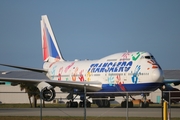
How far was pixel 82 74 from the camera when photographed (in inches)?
1875

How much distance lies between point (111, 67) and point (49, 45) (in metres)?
13.6

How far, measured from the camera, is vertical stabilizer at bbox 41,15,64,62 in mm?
55250

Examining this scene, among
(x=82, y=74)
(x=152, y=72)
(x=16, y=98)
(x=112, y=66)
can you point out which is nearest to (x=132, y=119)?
(x=152, y=72)

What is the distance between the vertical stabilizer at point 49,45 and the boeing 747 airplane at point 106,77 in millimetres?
3021

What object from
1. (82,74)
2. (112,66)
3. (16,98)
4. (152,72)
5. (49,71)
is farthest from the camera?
(16,98)

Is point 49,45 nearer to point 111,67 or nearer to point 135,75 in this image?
point 111,67

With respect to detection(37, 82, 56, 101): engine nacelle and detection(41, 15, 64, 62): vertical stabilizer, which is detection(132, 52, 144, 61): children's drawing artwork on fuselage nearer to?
detection(37, 82, 56, 101): engine nacelle

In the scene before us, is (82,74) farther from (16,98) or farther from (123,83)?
(16,98)

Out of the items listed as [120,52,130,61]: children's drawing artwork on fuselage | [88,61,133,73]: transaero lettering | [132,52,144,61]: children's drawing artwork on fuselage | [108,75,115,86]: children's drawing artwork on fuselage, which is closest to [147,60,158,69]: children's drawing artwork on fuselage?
[132,52,144,61]: children's drawing artwork on fuselage

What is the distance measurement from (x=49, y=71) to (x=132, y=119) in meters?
26.5

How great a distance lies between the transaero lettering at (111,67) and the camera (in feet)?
138

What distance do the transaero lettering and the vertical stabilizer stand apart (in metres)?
9.09

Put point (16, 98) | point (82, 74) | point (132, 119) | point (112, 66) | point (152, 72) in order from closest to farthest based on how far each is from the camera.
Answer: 1. point (132, 119)
2. point (152, 72)
3. point (112, 66)
4. point (82, 74)
5. point (16, 98)

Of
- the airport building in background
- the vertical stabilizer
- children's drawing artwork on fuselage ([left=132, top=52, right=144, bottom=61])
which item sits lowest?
the airport building in background
